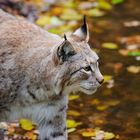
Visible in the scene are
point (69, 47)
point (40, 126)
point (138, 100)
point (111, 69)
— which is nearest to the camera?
point (69, 47)

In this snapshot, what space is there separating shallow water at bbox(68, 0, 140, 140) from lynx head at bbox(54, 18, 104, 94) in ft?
4.82

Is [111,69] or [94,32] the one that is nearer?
[111,69]

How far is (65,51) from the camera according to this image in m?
5.59

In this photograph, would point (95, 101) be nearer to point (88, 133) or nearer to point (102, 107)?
point (102, 107)

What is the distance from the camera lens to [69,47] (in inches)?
219

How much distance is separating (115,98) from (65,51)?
2.29 m

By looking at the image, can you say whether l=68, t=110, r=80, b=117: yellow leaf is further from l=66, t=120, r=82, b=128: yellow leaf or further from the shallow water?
l=66, t=120, r=82, b=128: yellow leaf

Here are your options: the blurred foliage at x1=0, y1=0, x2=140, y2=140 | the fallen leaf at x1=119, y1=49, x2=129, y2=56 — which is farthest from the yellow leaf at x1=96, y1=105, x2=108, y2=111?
the fallen leaf at x1=119, y1=49, x2=129, y2=56

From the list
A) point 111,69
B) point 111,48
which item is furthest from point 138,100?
point 111,48

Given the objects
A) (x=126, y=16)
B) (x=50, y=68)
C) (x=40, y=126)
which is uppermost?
(x=126, y=16)

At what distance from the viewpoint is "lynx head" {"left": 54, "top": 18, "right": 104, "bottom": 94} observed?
562 cm

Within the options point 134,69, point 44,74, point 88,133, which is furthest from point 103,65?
point 44,74

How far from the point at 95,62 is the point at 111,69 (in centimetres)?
268

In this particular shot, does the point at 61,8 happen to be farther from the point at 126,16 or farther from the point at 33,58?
the point at 33,58
